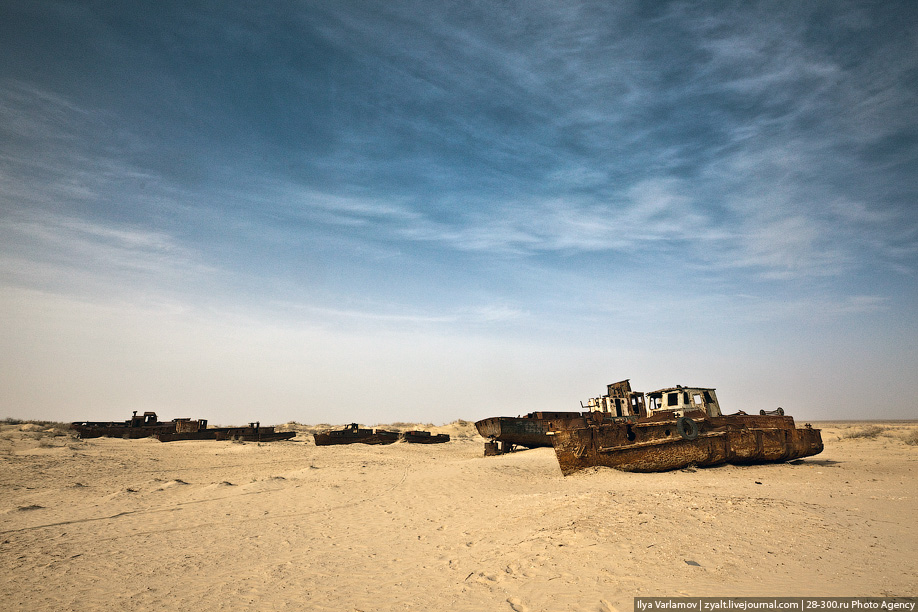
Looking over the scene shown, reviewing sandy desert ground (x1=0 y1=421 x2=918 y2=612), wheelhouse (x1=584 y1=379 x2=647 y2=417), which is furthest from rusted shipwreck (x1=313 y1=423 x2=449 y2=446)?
sandy desert ground (x1=0 y1=421 x2=918 y2=612)

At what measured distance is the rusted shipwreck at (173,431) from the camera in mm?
34000

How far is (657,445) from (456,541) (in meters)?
9.90

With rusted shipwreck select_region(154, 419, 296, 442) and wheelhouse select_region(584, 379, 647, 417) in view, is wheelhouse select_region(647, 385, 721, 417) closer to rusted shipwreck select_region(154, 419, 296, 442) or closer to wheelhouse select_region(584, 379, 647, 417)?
wheelhouse select_region(584, 379, 647, 417)

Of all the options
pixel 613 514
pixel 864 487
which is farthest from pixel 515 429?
pixel 613 514

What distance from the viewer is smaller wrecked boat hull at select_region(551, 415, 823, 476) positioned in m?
15.7

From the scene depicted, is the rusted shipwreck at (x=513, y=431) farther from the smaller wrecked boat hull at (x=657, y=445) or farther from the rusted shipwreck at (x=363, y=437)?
the rusted shipwreck at (x=363, y=437)

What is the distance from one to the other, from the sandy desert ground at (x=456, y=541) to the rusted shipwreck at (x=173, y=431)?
63.4ft

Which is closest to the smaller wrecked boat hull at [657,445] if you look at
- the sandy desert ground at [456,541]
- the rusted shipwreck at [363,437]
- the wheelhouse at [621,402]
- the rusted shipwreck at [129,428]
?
the sandy desert ground at [456,541]

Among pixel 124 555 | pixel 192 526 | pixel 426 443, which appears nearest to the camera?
pixel 124 555

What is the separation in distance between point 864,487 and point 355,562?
13.8 m

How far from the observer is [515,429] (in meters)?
25.2

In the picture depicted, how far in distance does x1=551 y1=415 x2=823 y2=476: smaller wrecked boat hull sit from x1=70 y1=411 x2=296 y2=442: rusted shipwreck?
→ 27855 mm

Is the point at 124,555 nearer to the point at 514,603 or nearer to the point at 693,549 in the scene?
the point at 514,603

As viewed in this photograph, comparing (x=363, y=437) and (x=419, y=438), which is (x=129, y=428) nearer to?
(x=363, y=437)
